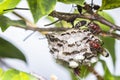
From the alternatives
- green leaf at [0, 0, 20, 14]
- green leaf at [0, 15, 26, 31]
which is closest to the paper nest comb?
green leaf at [0, 15, 26, 31]

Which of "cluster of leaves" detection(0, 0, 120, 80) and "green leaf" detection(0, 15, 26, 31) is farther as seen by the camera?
"green leaf" detection(0, 15, 26, 31)

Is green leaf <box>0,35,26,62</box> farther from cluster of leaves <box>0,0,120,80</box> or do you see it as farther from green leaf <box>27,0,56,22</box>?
green leaf <box>27,0,56,22</box>

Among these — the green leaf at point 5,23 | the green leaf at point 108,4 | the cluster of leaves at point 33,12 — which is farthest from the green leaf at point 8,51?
the green leaf at point 108,4

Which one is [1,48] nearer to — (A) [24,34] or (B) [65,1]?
(B) [65,1]

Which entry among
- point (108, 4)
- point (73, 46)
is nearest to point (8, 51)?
point (73, 46)

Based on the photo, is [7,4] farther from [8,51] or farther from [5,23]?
[8,51]
